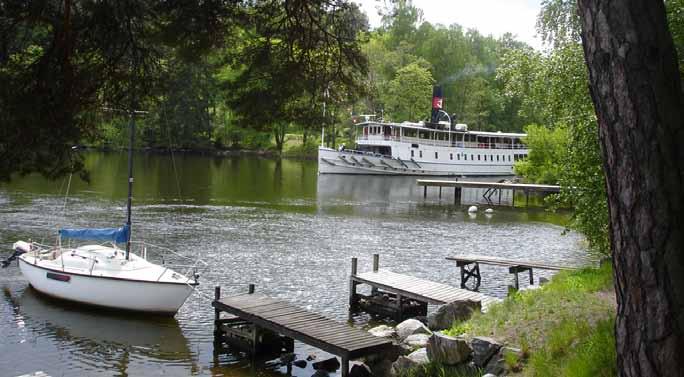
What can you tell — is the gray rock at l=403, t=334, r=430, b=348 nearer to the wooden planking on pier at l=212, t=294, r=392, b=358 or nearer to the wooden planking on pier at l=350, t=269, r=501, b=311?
the wooden planking on pier at l=212, t=294, r=392, b=358

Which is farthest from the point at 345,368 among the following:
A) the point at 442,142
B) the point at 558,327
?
the point at 442,142

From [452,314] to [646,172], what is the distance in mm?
8964

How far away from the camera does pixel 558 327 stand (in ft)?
29.6

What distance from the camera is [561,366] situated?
7719 mm

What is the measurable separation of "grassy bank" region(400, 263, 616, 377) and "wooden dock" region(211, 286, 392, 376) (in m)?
1.38

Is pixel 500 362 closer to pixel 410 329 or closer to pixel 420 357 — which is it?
pixel 420 357

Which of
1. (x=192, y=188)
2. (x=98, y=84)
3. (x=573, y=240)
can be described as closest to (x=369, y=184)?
(x=192, y=188)

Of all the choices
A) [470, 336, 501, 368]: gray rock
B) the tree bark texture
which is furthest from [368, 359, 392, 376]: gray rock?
the tree bark texture

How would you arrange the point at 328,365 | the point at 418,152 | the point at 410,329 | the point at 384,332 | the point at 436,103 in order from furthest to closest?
1. the point at 436,103
2. the point at 418,152
3. the point at 384,332
4. the point at 410,329
5. the point at 328,365

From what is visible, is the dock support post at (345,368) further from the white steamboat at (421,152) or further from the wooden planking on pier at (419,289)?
the white steamboat at (421,152)

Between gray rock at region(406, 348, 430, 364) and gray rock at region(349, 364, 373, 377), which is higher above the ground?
gray rock at region(406, 348, 430, 364)

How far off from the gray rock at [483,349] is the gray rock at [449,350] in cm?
22

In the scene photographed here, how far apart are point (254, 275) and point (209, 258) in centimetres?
260

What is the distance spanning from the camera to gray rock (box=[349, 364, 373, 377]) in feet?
37.0
